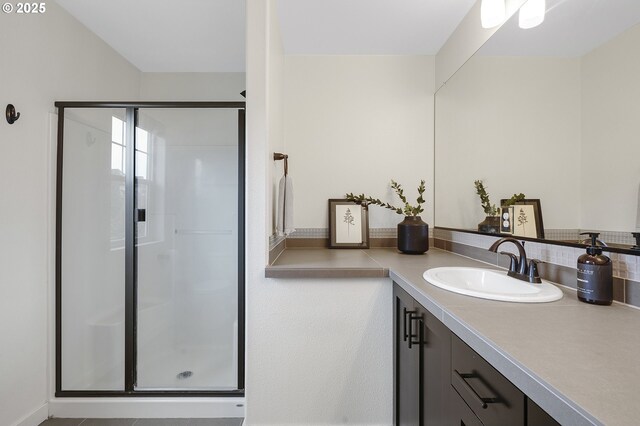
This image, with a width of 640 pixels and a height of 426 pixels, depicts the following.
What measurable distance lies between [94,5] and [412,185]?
238cm

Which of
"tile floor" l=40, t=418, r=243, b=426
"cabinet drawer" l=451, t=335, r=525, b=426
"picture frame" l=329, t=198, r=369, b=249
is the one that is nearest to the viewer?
"cabinet drawer" l=451, t=335, r=525, b=426

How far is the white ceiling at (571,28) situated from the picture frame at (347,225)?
48.9 inches

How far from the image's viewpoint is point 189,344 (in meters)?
2.12

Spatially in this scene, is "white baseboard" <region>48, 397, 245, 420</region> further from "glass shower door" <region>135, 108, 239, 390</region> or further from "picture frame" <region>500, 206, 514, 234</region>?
"picture frame" <region>500, 206, 514, 234</region>

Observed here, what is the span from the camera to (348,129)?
225 centimetres

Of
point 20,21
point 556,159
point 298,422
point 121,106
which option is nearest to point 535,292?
point 556,159

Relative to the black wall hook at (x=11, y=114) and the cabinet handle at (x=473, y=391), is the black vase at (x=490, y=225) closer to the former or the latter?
the cabinet handle at (x=473, y=391)

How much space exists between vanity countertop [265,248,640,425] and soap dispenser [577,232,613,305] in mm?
32

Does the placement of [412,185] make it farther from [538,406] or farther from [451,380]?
[538,406]

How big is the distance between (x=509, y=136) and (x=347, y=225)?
3.69ft

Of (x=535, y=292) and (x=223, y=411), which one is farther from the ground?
(x=535, y=292)

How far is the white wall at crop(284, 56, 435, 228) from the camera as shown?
2242 millimetres

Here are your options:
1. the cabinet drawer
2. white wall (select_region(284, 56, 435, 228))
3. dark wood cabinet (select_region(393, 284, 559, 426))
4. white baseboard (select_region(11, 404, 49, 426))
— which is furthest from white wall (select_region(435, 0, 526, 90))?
white baseboard (select_region(11, 404, 49, 426))

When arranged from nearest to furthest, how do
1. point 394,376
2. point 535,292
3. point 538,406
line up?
point 538,406 < point 535,292 < point 394,376
